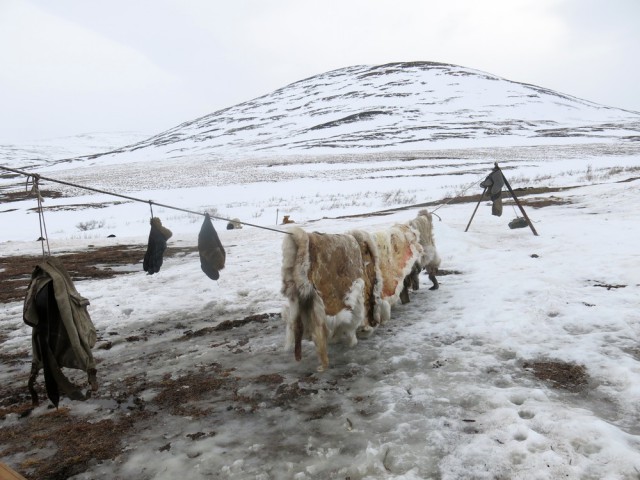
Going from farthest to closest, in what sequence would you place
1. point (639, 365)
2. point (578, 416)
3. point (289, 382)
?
point (289, 382) → point (639, 365) → point (578, 416)

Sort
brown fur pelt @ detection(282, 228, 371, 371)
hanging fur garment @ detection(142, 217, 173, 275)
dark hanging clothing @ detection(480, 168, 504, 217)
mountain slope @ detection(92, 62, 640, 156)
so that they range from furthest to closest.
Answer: mountain slope @ detection(92, 62, 640, 156), dark hanging clothing @ detection(480, 168, 504, 217), hanging fur garment @ detection(142, 217, 173, 275), brown fur pelt @ detection(282, 228, 371, 371)

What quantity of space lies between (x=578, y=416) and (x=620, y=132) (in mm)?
85536

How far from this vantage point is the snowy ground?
3.58 meters

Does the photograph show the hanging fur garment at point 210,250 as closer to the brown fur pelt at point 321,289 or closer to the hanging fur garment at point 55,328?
the brown fur pelt at point 321,289

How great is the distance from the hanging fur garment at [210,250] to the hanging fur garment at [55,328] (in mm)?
2368

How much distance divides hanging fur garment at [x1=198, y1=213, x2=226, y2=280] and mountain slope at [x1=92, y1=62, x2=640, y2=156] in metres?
61.5

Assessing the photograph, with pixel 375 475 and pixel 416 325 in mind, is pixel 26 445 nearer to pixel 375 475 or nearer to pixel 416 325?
pixel 375 475

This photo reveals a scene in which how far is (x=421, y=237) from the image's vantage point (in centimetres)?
805

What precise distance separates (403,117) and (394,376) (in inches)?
3832

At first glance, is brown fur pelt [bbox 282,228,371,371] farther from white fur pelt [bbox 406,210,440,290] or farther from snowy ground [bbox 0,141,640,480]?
white fur pelt [bbox 406,210,440,290]

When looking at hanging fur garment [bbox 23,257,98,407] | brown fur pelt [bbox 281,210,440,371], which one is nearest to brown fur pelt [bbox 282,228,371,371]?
brown fur pelt [bbox 281,210,440,371]

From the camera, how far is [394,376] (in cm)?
499

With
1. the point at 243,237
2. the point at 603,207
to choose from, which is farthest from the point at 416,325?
the point at 603,207

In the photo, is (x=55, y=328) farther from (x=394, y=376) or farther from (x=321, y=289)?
(x=394, y=376)
